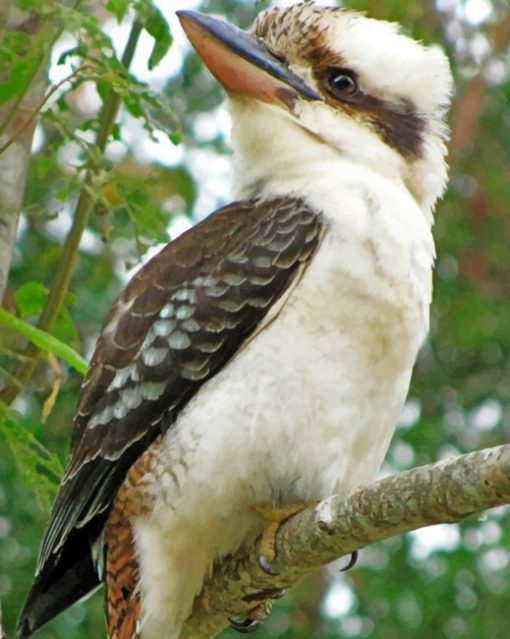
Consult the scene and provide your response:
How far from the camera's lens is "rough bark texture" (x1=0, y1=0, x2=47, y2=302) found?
326 centimetres

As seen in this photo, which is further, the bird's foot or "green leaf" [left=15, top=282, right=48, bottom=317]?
"green leaf" [left=15, top=282, right=48, bottom=317]

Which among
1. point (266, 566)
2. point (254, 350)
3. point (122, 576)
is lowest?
point (122, 576)

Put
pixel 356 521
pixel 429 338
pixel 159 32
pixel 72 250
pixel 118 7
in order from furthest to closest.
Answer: pixel 429 338
pixel 72 250
pixel 159 32
pixel 118 7
pixel 356 521

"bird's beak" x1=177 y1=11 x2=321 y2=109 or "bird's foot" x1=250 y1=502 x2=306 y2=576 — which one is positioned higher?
"bird's beak" x1=177 y1=11 x2=321 y2=109

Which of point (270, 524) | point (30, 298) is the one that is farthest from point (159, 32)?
point (270, 524)

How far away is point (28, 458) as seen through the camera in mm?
3293

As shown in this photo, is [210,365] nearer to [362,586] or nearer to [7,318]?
[7,318]

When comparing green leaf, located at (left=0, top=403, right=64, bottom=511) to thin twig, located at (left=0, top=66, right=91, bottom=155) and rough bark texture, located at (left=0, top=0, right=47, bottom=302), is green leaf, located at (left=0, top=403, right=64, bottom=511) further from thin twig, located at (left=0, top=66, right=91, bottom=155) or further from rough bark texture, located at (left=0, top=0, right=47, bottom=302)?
thin twig, located at (left=0, top=66, right=91, bottom=155)

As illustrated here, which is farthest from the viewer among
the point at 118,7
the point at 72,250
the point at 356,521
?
the point at 72,250

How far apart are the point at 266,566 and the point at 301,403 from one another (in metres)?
0.31

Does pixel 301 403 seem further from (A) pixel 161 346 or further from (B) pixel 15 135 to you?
(B) pixel 15 135

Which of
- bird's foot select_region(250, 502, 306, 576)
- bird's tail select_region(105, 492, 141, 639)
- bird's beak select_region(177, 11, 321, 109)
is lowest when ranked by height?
bird's tail select_region(105, 492, 141, 639)

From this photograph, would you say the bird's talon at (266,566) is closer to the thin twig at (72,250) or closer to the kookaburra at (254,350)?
the kookaburra at (254,350)

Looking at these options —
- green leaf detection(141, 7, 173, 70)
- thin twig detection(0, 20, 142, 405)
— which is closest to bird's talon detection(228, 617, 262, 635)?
thin twig detection(0, 20, 142, 405)
